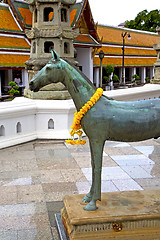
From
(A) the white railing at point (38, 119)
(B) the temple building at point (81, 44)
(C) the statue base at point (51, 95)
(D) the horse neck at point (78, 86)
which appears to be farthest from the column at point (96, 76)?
(D) the horse neck at point (78, 86)

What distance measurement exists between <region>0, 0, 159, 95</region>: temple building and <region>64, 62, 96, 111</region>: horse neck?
13.1 metres

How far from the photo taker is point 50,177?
5531 mm

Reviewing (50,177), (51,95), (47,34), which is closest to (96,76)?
(47,34)

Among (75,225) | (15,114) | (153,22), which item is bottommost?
(75,225)

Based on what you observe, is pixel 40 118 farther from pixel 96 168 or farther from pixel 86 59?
pixel 86 59

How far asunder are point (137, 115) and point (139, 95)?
7.73m

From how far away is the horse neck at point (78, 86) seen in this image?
3598 mm

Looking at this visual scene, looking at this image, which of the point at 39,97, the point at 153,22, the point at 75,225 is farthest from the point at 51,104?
the point at 153,22

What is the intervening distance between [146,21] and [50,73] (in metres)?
43.4

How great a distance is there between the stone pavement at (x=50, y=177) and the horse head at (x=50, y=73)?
180 cm

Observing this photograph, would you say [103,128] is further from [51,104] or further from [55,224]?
[51,104]

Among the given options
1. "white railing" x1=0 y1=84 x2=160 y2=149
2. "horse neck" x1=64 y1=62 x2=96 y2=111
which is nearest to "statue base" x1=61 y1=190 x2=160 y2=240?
"horse neck" x1=64 y1=62 x2=96 y2=111

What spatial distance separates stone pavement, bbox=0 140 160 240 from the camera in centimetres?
403

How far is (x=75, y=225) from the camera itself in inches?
133
